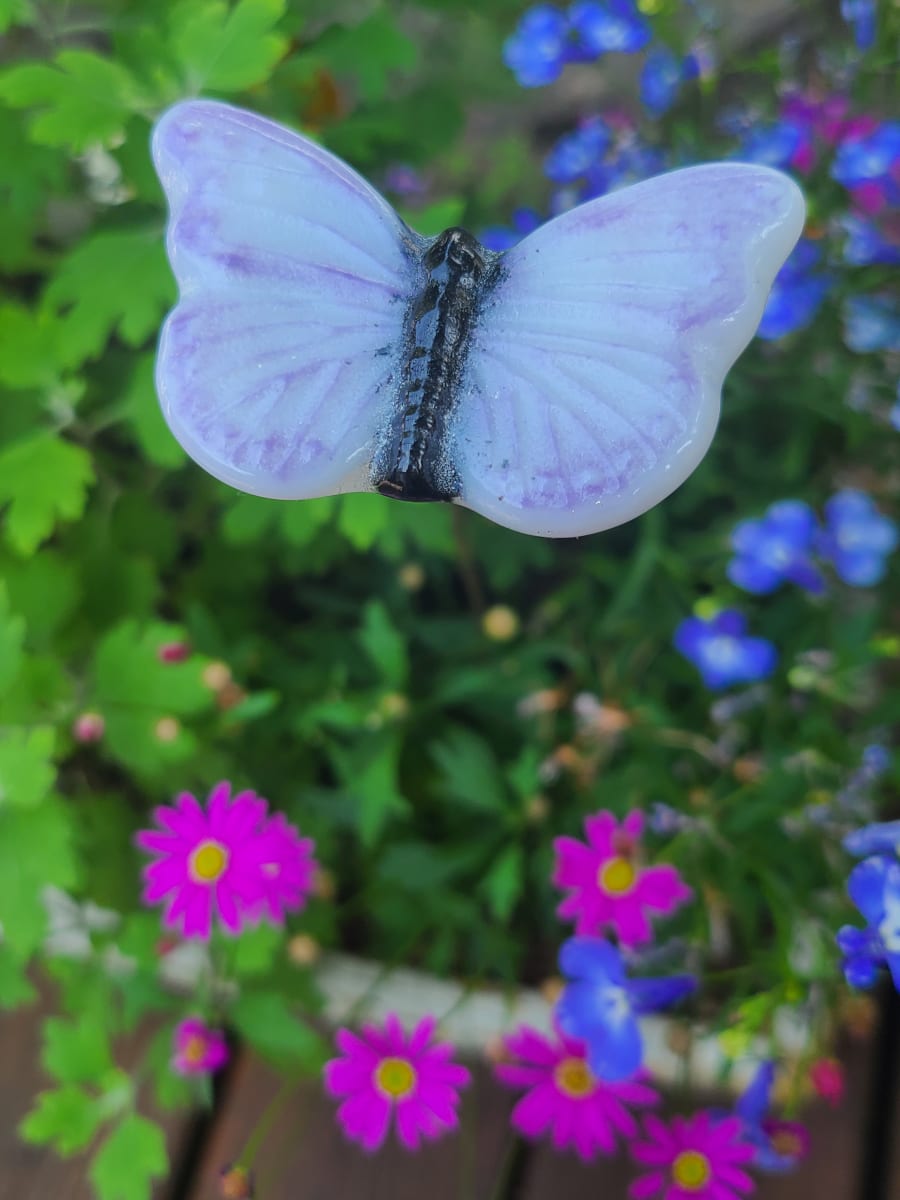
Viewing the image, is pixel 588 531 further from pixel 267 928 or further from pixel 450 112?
pixel 450 112

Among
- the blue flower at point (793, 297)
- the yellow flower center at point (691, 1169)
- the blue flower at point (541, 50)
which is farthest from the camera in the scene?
the blue flower at point (541, 50)

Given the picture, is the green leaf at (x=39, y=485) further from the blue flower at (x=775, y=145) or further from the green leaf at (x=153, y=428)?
the blue flower at (x=775, y=145)

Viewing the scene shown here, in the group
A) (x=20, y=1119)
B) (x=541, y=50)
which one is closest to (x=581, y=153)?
(x=541, y=50)

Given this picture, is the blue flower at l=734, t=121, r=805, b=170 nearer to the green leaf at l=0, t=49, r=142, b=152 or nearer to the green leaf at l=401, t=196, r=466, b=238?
the green leaf at l=401, t=196, r=466, b=238

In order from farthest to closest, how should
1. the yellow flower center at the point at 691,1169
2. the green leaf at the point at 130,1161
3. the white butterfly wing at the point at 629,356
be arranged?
the green leaf at the point at 130,1161
the yellow flower center at the point at 691,1169
the white butterfly wing at the point at 629,356

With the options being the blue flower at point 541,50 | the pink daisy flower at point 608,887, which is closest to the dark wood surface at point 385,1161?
the pink daisy flower at point 608,887
